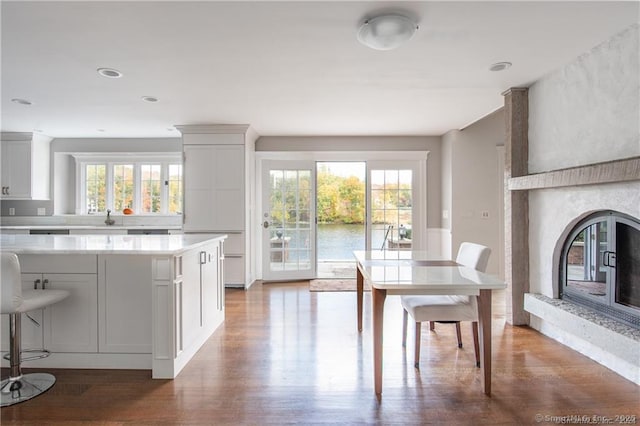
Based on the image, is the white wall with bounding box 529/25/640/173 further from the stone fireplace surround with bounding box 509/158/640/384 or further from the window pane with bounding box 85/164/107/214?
the window pane with bounding box 85/164/107/214

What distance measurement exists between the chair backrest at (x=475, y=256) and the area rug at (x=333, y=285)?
2.09 m

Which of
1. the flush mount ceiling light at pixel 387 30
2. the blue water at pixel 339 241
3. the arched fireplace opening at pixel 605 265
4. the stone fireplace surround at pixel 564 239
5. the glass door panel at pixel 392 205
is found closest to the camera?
the flush mount ceiling light at pixel 387 30

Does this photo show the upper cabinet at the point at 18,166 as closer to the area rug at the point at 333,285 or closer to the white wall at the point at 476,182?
the area rug at the point at 333,285

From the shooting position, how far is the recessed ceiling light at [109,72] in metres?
2.83

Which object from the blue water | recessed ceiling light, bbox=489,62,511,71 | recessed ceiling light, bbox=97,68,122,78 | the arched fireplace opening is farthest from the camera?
the blue water

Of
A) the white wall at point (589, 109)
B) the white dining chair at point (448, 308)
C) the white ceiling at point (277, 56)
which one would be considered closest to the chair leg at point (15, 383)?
the white ceiling at point (277, 56)

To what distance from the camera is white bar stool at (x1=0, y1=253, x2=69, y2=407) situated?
1946 mm

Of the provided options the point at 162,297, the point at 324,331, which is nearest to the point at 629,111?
the point at 324,331

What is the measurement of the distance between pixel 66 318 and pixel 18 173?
4101 millimetres

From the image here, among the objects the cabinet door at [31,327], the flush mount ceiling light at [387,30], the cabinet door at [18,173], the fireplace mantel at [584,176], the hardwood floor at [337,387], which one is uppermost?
the flush mount ceiling light at [387,30]

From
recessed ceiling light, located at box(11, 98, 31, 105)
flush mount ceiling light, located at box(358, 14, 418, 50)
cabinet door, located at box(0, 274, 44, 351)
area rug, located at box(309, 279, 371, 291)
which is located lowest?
area rug, located at box(309, 279, 371, 291)

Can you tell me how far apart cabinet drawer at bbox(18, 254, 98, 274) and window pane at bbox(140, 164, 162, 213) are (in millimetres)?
3415

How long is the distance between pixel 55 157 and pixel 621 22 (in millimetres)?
6975

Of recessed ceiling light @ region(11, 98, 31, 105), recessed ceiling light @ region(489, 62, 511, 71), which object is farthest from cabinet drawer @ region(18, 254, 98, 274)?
recessed ceiling light @ region(489, 62, 511, 71)
